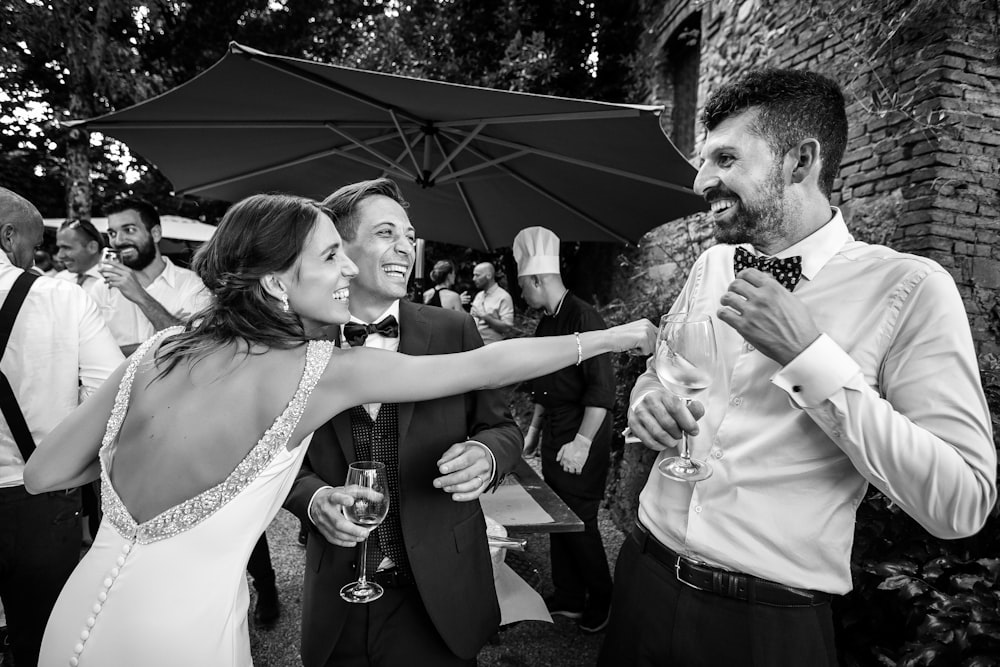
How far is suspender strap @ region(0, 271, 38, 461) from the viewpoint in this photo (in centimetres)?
239

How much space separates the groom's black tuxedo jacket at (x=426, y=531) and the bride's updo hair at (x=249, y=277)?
44 centimetres

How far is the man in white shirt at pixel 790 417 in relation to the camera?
50.1 inches

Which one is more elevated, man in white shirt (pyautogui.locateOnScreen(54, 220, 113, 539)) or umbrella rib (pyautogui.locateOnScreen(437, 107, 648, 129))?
umbrella rib (pyautogui.locateOnScreen(437, 107, 648, 129))

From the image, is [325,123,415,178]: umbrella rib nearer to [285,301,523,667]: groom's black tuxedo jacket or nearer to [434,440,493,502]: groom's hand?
[285,301,523,667]: groom's black tuxedo jacket

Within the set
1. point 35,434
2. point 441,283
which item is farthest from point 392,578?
point 441,283

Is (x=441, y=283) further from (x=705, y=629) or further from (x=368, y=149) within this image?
(x=705, y=629)

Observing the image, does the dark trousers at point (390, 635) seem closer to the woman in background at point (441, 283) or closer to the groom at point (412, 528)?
the groom at point (412, 528)

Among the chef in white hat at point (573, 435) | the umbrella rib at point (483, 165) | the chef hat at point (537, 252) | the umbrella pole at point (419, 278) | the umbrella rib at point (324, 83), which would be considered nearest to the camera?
the umbrella rib at point (324, 83)

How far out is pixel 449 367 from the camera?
1.77 metres

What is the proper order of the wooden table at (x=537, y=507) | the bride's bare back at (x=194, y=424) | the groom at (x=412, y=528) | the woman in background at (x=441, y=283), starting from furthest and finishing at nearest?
the woman in background at (x=441, y=283)
the wooden table at (x=537, y=507)
the groom at (x=412, y=528)
the bride's bare back at (x=194, y=424)

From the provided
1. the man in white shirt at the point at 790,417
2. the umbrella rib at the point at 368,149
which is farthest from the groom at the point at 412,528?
the umbrella rib at the point at 368,149

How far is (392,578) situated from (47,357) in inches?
71.5


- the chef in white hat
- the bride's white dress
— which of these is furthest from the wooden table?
the bride's white dress

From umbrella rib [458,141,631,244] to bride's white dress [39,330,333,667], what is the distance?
123 inches
